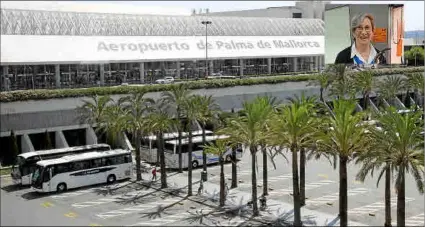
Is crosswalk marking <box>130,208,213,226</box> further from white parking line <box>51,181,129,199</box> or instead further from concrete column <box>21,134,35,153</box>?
concrete column <box>21,134,35,153</box>

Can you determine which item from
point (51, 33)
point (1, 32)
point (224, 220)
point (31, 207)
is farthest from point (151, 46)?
point (224, 220)

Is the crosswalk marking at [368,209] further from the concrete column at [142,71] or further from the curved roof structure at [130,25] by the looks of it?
the curved roof structure at [130,25]

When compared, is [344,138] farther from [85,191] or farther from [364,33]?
[364,33]

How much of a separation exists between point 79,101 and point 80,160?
1150cm

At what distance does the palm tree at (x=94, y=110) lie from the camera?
38.9 metres

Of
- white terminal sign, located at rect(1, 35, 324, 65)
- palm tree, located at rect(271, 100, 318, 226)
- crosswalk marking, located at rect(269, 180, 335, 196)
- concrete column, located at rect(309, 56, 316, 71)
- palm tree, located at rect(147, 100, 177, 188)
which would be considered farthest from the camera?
concrete column, located at rect(309, 56, 316, 71)

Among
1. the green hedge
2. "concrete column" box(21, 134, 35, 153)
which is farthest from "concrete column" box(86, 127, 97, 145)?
"concrete column" box(21, 134, 35, 153)

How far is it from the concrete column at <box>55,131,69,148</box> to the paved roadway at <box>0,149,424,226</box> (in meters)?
7.04

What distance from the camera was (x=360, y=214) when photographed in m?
25.5

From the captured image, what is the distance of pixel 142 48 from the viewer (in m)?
55.0

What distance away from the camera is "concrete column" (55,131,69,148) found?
4059cm

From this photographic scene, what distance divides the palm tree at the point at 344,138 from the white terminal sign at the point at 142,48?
3385cm

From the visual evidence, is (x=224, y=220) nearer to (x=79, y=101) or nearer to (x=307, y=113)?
(x=307, y=113)

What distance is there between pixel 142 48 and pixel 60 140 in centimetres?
1706
